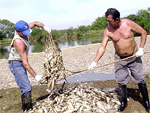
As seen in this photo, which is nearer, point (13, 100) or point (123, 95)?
point (123, 95)

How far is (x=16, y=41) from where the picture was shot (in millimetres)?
3965

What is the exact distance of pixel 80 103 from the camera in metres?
4.35

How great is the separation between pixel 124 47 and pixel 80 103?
196 centimetres

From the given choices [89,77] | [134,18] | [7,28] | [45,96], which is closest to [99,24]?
[134,18]

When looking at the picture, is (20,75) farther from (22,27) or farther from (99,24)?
(99,24)

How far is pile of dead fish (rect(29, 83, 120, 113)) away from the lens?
4211mm

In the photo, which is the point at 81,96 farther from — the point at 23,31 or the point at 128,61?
the point at 23,31

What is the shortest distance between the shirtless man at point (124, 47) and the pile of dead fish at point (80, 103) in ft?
1.40

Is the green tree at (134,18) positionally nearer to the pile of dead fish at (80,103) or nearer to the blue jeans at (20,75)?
the pile of dead fish at (80,103)

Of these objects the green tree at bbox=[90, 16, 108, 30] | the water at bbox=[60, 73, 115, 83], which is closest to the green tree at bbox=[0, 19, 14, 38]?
the green tree at bbox=[90, 16, 108, 30]

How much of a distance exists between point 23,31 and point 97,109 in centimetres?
288

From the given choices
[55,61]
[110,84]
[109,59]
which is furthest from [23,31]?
[109,59]

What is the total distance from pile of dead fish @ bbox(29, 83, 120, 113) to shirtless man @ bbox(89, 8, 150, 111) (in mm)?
427

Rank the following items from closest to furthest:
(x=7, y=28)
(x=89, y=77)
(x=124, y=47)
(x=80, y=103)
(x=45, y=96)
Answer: (x=124, y=47) → (x=80, y=103) → (x=45, y=96) → (x=89, y=77) → (x=7, y=28)
